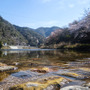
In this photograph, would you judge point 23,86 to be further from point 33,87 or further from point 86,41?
point 86,41

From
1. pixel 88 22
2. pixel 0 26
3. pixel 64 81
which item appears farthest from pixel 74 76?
pixel 0 26

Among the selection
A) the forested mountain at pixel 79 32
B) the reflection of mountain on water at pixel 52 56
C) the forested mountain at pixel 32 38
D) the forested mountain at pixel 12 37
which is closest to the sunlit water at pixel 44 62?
the reflection of mountain on water at pixel 52 56

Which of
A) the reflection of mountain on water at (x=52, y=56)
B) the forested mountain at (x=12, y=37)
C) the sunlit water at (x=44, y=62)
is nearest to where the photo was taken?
the sunlit water at (x=44, y=62)

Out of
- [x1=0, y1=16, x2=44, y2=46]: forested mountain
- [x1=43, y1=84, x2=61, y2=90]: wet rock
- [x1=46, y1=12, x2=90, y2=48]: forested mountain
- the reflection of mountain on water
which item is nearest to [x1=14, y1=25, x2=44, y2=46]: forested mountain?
[x1=0, y1=16, x2=44, y2=46]: forested mountain

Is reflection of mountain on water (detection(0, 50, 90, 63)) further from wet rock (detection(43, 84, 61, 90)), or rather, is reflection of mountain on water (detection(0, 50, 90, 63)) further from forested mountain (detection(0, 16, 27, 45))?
forested mountain (detection(0, 16, 27, 45))

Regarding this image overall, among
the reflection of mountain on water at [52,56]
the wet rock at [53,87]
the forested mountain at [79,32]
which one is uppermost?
the forested mountain at [79,32]

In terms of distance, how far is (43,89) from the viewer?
2551 millimetres

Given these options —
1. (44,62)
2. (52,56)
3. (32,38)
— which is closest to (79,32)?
(52,56)

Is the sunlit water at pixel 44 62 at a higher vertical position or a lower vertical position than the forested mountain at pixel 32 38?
lower

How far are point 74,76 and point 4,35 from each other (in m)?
110

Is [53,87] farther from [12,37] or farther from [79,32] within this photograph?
[12,37]

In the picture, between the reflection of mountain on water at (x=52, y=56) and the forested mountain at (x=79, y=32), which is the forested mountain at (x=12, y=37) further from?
the reflection of mountain on water at (x=52, y=56)

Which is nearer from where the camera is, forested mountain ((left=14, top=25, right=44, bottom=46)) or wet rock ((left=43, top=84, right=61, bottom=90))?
wet rock ((left=43, top=84, right=61, bottom=90))

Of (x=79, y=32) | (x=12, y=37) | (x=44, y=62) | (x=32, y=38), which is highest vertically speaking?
(x=32, y=38)
